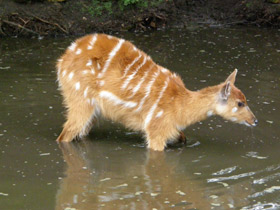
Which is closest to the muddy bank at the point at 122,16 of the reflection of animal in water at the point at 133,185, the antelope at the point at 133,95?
the antelope at the point at 133,95

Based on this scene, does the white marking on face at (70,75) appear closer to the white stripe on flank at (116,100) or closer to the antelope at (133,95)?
the antelope at (133,95)

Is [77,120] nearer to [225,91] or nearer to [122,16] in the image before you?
[225,91]

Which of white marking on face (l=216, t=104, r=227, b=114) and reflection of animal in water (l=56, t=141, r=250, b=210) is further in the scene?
white marking on face (l=216, t=104, r=227, b=114)

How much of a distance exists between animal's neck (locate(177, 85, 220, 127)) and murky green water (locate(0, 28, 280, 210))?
34 centimetres

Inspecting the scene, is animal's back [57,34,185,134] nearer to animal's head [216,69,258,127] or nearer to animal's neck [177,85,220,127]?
animal's neck [177,85,220,127]

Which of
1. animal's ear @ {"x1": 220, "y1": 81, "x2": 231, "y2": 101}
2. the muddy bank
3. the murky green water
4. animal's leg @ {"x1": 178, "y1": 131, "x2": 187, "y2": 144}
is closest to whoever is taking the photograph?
the murky green water

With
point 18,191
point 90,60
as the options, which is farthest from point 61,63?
point 18,191

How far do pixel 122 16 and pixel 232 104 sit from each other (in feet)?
16.7

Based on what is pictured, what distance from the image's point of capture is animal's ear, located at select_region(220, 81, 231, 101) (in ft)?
19.5

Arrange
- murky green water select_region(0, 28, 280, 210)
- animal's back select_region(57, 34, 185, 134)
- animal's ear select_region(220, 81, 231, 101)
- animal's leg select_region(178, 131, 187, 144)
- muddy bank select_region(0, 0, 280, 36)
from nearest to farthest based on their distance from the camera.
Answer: murky green water select_region(0, 28, 280, 210) → animal's ear select_region(220, 81, 231, 101) → animal's back select_region(57, 34, 185, 134) → animal's leg select_region(178, 131, 187, 144) → muddy bank select_region(0, 0, 280, 36)

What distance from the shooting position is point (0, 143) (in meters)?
6.19

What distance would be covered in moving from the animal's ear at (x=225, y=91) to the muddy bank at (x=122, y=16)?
4.86m

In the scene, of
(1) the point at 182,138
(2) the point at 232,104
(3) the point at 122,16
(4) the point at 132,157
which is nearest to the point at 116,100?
(4) the point at 132,157

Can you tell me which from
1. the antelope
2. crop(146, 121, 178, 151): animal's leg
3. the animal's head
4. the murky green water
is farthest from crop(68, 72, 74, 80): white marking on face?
the animal's head
